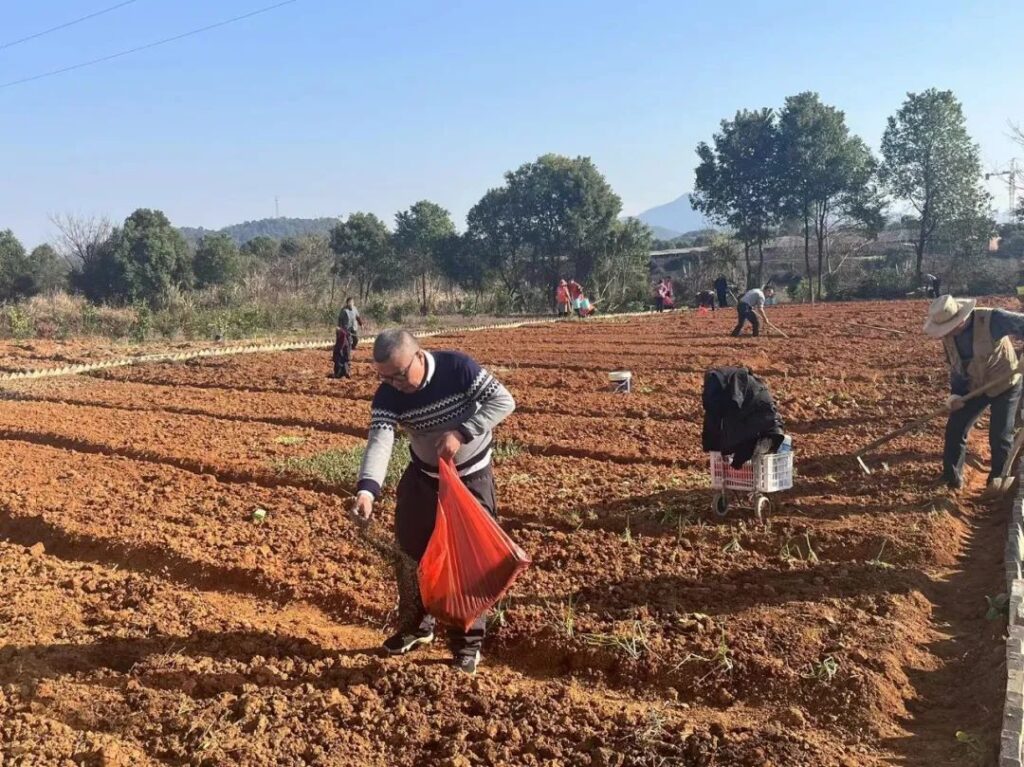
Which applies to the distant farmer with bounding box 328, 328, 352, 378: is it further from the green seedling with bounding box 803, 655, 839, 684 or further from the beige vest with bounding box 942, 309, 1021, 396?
the green seedling with bounding box 803, 655, 839, 684

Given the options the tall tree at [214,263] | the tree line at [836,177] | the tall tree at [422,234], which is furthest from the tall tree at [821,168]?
the tall tree at [214,263]

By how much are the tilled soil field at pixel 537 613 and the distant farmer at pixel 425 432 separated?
0.76 feet

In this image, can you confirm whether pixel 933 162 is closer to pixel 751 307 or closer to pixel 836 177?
pixel 836 177

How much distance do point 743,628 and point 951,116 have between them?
30.5m

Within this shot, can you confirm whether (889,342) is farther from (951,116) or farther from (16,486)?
(951,116)

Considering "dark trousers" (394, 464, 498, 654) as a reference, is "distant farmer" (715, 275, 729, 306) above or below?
above

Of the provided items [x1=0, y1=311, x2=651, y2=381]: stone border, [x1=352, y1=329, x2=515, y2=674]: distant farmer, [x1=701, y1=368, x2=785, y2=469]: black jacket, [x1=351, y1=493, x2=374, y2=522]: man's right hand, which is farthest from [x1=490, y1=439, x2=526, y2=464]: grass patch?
[x1=0, y1=311, x2=651, y2=381]: stone border

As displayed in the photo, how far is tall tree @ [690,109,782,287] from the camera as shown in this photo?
31.2 meters

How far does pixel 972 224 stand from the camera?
29266 millimetres

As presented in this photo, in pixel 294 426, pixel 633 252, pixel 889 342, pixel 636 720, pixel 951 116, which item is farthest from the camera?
→ pixel 633 252

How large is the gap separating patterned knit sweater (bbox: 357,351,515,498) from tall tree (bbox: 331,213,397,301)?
26.5 meters

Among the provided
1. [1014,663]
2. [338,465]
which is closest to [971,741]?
[1014,663]

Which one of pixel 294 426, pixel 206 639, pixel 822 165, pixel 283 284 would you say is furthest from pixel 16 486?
pixel 822 165

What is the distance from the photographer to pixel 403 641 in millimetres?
3977
